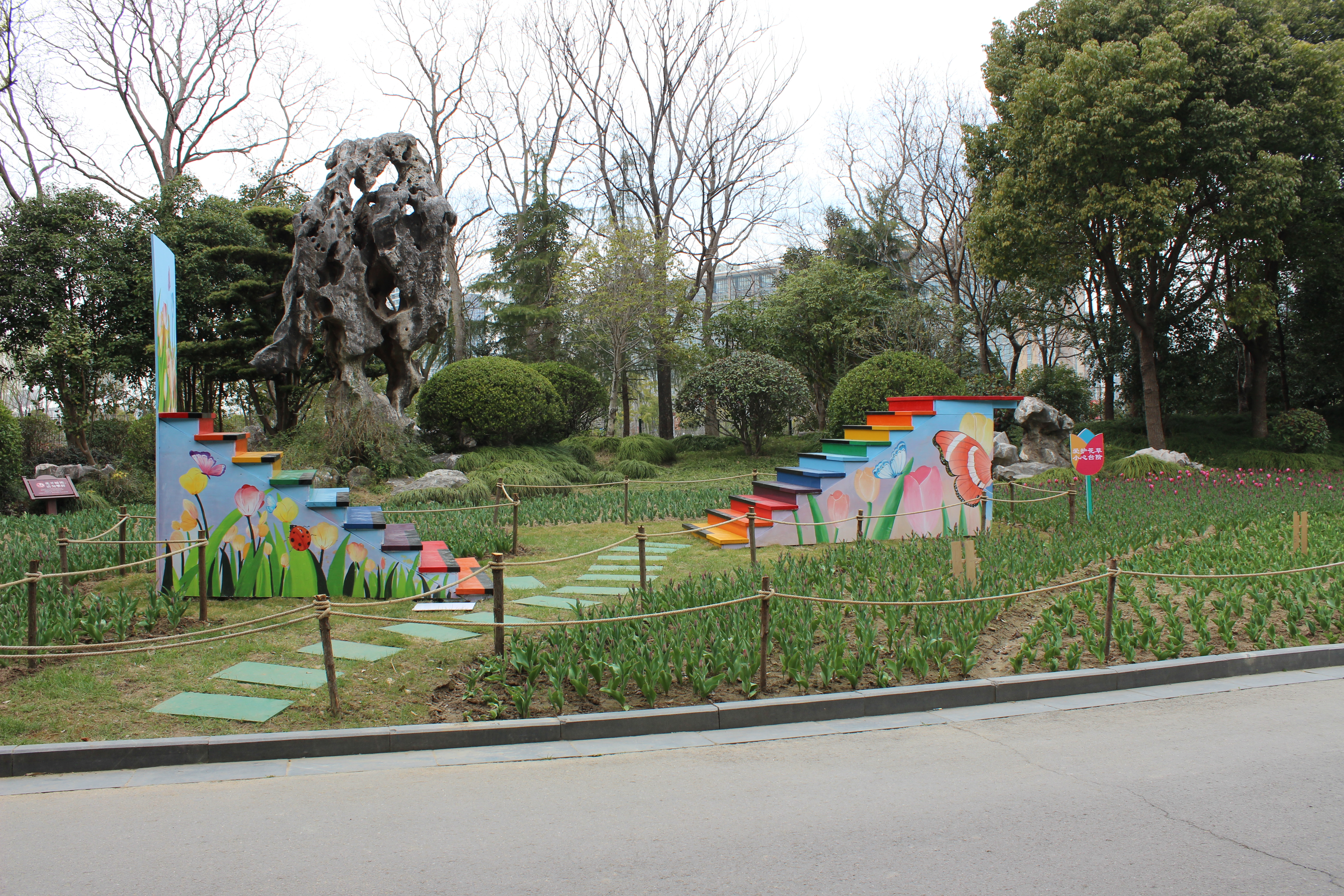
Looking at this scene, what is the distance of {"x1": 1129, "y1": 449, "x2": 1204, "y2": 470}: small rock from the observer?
1681cm

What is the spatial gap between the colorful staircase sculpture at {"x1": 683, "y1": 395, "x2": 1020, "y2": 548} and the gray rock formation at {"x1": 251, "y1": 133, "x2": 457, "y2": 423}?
7413mm

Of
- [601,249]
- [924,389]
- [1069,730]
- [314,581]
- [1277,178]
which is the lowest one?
[1069,730]

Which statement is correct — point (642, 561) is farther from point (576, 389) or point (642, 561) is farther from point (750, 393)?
point (576, 389)

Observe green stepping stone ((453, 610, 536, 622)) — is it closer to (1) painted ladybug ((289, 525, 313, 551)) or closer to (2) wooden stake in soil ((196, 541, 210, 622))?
(1) painted ladybug ((289, 525, 313, 551))

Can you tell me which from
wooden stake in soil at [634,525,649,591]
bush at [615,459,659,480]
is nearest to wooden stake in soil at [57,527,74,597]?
wooden stake in soil at [634,525,649,591]

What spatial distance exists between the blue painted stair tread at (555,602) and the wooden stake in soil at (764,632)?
2111 millimetres

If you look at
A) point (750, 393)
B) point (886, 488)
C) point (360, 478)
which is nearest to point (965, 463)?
point (886, 488)

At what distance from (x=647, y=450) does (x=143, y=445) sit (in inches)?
448

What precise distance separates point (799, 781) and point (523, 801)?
143 centimetres

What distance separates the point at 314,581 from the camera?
7586 millimetres

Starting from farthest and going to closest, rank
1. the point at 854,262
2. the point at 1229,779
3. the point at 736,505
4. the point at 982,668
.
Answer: the point at 854,262 → the point at 736,505 → the point at 982,668 → the point at 1229,779

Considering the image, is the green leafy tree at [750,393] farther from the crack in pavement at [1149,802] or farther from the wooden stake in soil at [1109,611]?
the crack in pavement at [1149,802]

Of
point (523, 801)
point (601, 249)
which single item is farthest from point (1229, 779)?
point (601, 249)

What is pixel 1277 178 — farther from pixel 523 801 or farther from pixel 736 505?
pixel 523 801
